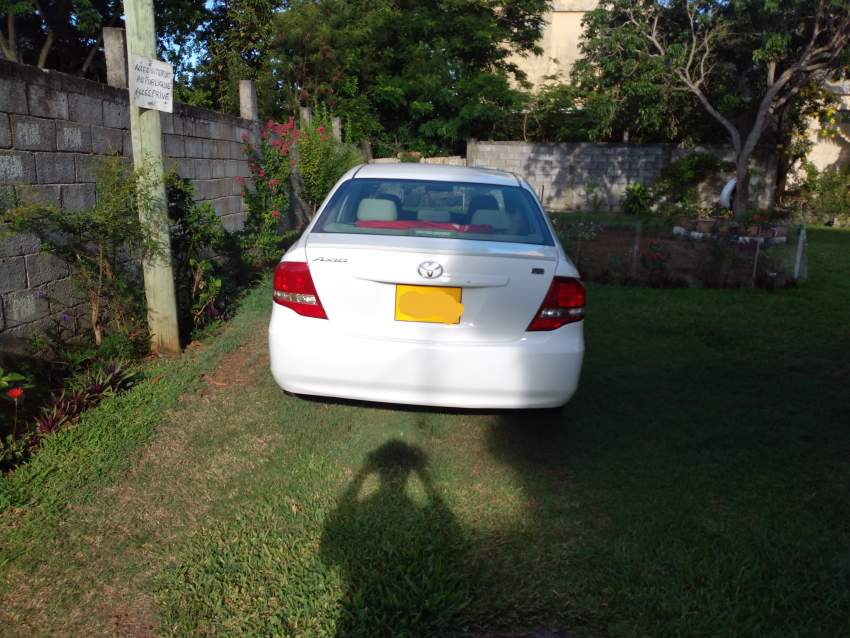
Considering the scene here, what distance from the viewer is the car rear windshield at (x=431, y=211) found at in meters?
3.97

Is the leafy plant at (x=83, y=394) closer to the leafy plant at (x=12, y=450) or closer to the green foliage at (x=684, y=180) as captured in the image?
the leafy plant at (x=12, y=450)

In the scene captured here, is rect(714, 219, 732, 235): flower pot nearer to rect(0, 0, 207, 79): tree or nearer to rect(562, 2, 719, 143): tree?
rect(562, 2, 719, 143): tree

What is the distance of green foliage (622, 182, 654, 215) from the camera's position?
2033 cm

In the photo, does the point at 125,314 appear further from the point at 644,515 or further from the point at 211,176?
the point at 644,515

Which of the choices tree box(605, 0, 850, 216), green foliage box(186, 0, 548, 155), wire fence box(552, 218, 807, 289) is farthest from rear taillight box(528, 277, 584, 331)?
green foliage box(186, 0, 548, 155)

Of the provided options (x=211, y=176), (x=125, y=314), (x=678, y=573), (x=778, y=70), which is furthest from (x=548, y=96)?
(x=678, y=573)

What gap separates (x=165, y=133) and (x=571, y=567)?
5.58 m

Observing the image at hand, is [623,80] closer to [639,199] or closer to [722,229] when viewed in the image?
[639,199]

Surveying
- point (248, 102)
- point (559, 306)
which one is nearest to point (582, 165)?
point (248, 102)

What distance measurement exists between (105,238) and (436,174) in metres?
2.22

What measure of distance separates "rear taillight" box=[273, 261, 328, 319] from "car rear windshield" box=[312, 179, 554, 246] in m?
0.44

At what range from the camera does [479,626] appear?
2404 mm

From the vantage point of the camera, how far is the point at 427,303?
3.35 metres

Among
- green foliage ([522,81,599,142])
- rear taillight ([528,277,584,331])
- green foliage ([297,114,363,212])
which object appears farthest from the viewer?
green foliage ([522,81,599,142])
